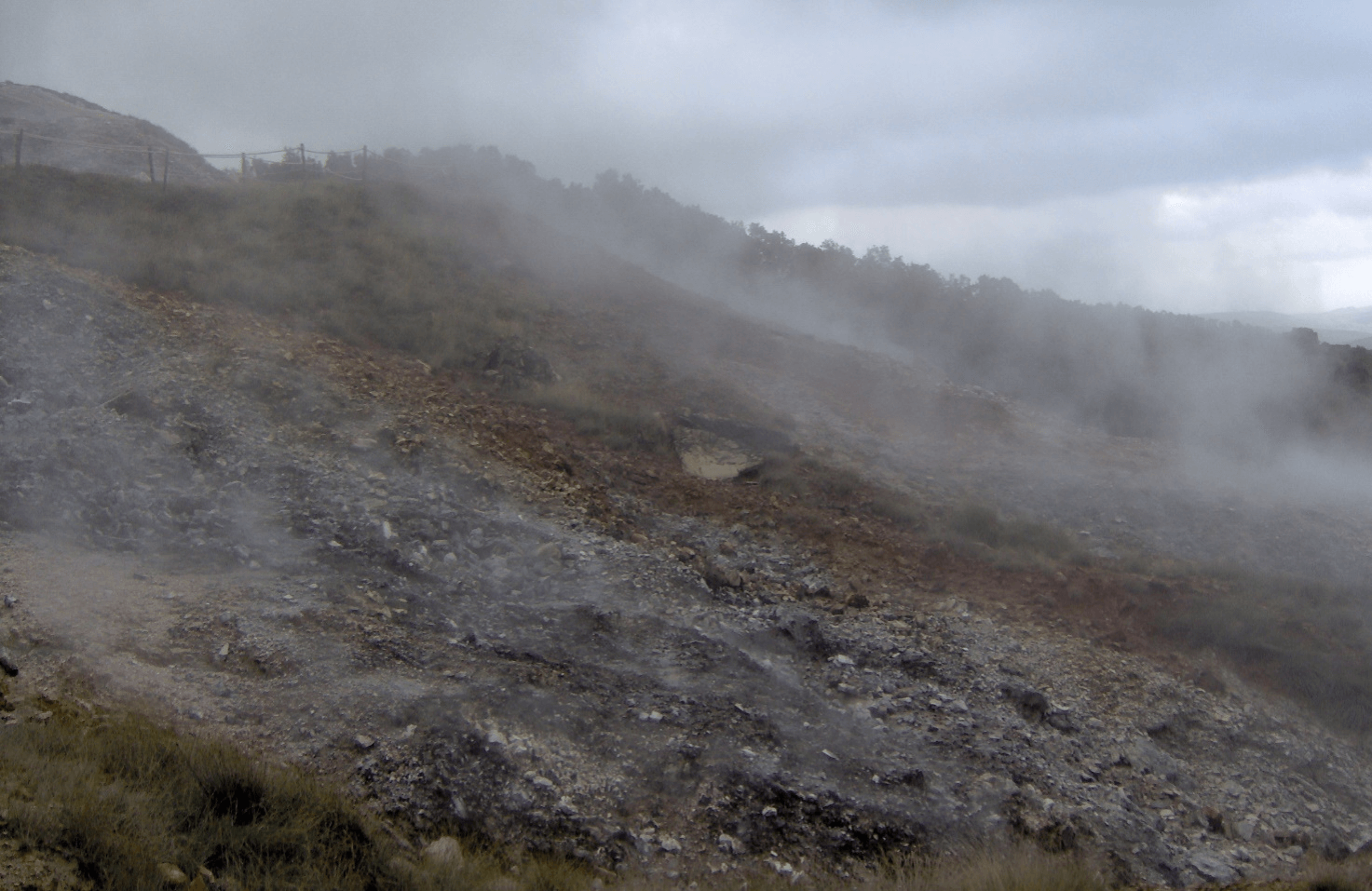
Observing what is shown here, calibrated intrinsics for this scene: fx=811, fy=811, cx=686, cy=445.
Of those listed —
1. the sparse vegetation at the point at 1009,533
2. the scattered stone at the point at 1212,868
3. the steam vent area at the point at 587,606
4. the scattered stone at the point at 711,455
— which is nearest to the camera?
the steam vent area at the point at 587,606

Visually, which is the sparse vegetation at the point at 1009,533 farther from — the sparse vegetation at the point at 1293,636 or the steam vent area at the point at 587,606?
the sparse vegetation at the point at 1293,636

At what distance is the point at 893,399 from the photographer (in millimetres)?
11633

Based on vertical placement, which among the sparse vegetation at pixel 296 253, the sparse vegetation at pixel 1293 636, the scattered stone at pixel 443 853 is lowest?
the scattered stone at pixel 443 853

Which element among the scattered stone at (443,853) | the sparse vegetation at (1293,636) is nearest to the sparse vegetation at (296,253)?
the scattered stone at (443,853)

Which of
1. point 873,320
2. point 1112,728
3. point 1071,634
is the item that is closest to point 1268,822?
point 1112,728

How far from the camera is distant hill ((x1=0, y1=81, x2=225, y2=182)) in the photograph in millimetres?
16172

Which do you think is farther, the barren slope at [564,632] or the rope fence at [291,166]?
the rope fence at [291,166]

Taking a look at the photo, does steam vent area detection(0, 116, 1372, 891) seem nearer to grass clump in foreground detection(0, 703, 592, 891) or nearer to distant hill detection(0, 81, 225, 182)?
grass clump in foreground detection(0, 703, 592, 891)

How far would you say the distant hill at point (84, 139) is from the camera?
1617cm

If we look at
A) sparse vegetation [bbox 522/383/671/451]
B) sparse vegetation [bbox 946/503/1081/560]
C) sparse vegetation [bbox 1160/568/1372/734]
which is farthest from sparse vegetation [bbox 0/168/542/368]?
sparse vegetation [bbox 1160/568/1372/734]

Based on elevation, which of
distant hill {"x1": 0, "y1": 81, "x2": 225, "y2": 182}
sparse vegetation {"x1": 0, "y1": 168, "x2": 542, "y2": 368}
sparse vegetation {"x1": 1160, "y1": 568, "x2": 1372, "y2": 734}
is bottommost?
sparse vegetation {"x1": 1160, "y1": 568, "x2": 1372, "y2": 734}

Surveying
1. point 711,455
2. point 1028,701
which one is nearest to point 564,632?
point 1028,701

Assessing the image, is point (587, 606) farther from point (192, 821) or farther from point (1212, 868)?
point (1212, 868)

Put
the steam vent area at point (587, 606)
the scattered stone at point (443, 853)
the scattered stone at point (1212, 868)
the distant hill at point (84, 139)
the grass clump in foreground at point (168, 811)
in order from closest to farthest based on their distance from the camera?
the grass clump in foreground at point (168, 811), the scattered stone at point (443, 853), the steam vent area at point (587, 606), the scattered stone at point (1212, 868), the distant hill at point (84, 139)
